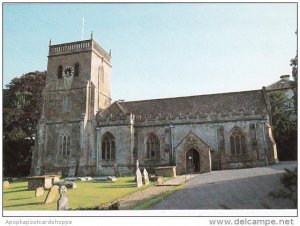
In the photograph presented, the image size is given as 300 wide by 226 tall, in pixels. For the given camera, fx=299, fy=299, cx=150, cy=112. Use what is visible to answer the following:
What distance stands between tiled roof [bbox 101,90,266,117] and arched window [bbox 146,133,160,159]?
6.92 ft

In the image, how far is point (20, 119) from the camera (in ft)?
100.0

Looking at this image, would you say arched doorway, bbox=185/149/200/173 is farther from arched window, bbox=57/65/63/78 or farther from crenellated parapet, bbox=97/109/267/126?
arched window, bbox=57/65/63/78

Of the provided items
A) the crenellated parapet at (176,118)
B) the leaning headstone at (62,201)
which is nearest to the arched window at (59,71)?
the crenellated parapet at (176,118)

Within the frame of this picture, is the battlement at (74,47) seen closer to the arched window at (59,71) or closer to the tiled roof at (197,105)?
the arched window at (59,71)

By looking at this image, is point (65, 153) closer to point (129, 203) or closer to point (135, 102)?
point (135, 102)

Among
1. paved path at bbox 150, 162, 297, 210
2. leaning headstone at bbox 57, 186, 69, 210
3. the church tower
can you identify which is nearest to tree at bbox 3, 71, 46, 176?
the church tower

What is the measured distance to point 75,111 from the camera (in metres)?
27.7

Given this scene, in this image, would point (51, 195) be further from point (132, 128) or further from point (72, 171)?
point (132, 128)

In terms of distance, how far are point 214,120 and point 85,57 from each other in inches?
Result: 537

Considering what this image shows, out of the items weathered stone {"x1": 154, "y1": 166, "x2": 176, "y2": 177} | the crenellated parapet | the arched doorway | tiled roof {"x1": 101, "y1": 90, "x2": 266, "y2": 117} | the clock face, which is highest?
the clock face

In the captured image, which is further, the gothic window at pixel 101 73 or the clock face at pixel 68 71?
the gothic window at pixel 101 73

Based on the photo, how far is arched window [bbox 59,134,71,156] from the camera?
27016 millimetres

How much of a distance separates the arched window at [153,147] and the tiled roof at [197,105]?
211cm

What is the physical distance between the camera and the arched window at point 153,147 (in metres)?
26.2
